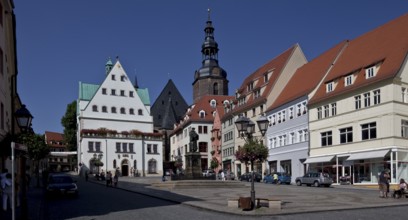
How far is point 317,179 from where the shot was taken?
4150 cm

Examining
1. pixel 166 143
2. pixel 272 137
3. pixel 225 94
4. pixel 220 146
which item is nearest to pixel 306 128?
pixel 272 137

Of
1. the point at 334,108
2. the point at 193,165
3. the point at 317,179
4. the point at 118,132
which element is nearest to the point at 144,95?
the point at 118,132

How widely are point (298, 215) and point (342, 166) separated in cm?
2963

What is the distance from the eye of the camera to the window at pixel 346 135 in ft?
142

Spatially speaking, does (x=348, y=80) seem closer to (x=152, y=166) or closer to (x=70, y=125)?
(x=152, y=166)

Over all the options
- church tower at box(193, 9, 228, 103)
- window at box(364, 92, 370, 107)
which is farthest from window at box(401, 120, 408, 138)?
church tower at box(193, 9, 228, 103)

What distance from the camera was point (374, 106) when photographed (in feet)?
132

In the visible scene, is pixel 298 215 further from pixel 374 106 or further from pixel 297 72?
pixel 297 72

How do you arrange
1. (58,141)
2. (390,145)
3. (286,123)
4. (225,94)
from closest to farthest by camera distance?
(390,145)
(286,123)
(225,94)
(58,141)

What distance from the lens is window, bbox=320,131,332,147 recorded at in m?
46.5

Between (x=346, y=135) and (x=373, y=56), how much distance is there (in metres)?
7.70

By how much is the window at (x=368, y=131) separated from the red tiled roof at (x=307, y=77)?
30.9 ft

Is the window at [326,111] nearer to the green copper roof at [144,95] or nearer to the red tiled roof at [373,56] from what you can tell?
the red tiled roof at [373,56]

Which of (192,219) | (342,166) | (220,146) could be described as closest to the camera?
(192,219)
